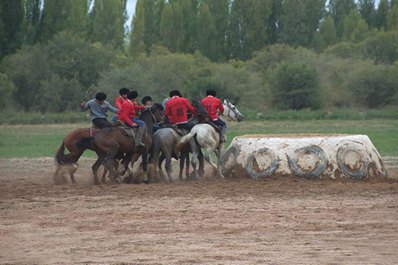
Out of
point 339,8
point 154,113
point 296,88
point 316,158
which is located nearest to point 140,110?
point 154,113

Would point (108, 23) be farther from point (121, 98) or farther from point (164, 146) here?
point (164, 146)

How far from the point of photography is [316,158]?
21.7m

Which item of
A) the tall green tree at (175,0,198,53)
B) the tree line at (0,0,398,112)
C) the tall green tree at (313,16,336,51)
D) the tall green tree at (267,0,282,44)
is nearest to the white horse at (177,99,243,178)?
the tree line at (0,0,398,112)

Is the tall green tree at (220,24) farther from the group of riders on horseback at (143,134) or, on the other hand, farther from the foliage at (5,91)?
the group of riders on horseback at (143,134)

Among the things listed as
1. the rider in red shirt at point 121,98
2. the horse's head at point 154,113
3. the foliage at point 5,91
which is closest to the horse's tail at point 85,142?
the rider in red shirt at point 121,98

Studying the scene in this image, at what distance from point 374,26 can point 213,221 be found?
276 feet

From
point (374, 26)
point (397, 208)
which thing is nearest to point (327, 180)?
point (397, 208)

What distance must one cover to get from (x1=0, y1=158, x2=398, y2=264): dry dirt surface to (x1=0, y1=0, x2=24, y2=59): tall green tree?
4310 cm

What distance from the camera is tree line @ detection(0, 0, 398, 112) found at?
65188 mm

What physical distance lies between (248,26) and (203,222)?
69.2m

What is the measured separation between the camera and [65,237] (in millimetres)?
13727

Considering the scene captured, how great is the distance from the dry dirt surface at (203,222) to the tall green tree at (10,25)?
43103 millimetres

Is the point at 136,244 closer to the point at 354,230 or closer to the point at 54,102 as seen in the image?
the point at 354,230

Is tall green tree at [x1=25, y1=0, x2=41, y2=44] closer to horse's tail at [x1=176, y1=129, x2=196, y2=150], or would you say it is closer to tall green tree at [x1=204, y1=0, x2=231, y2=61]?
tall green tree at [x1=204, y1=0, x2=231, y2=61]
